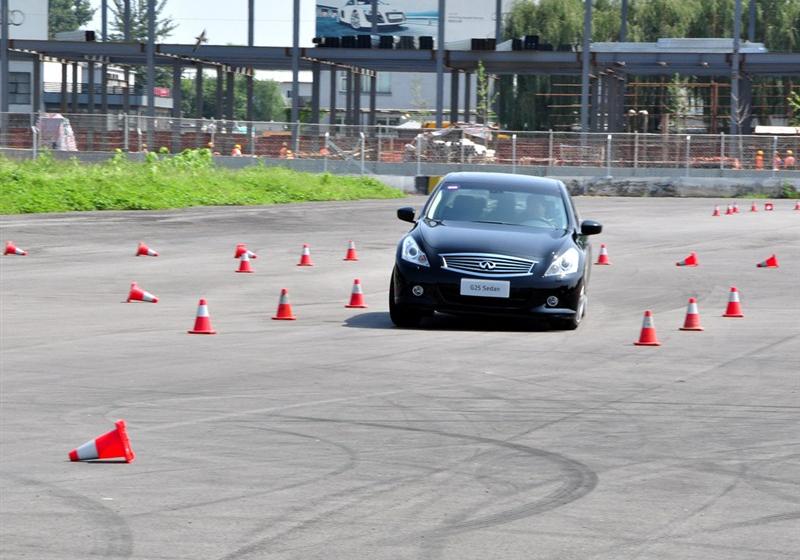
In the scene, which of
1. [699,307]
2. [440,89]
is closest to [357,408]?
[699,307]

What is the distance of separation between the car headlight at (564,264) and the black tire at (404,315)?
1.33 m

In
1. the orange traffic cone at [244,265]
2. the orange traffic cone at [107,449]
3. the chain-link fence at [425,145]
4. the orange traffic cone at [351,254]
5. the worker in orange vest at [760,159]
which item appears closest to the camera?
the orange traffic cone at [107,449]

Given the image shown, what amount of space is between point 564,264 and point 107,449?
295 inches

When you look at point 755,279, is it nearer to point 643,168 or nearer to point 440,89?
point 643,168

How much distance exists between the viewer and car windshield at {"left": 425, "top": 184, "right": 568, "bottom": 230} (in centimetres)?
1569

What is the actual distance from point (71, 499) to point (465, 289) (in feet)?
25.2

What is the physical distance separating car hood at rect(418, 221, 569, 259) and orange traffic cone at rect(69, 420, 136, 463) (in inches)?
275

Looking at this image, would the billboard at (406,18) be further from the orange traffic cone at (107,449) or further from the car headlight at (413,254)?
the orange traffic cone at (107,449)

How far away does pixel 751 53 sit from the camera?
5906 cm

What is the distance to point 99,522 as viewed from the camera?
6461 millimetres

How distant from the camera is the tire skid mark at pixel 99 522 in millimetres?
A: 5953

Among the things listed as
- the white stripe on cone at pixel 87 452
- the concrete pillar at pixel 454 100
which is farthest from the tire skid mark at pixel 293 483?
the concrete pillar at pixel 454 100

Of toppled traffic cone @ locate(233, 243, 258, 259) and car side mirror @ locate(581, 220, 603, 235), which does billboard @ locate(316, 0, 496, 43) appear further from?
car side mirror @ locate(581, 220, 603, 235)

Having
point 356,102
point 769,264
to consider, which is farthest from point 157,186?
point 356,102
